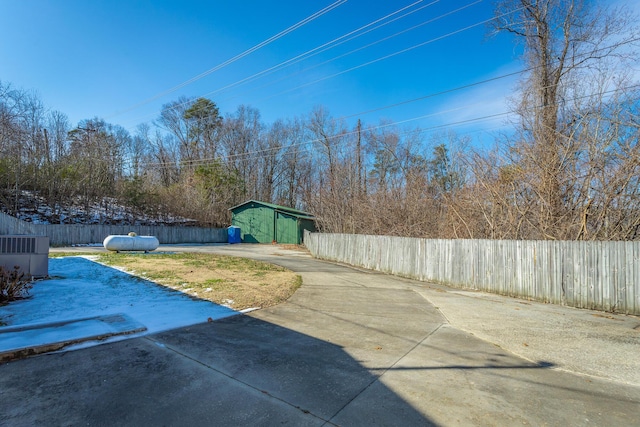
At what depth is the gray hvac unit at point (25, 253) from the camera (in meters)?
7.57

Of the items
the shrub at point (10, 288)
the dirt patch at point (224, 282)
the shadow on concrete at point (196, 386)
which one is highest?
the shrub at point (10, 288)

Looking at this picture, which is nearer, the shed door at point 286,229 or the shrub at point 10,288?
the shrub at point 10,288

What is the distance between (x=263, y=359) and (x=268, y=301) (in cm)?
311

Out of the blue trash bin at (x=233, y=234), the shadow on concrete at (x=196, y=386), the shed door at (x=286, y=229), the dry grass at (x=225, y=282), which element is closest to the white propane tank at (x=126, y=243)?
the dry grass at (x=225, y=282)

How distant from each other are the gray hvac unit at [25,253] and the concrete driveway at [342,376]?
226 inches

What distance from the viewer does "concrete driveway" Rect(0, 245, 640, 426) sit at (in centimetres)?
262

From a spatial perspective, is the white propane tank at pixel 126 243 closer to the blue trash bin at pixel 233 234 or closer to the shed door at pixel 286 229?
the shed door at pixel 286 229

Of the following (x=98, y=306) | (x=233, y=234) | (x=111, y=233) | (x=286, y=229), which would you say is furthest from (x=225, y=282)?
(x=233, y=234)

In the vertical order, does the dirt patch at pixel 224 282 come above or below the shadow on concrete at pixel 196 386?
below

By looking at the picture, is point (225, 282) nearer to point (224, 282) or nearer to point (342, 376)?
point (224, 282)

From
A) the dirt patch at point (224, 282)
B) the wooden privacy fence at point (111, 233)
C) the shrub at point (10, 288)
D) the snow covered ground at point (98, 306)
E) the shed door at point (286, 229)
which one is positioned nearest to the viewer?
the snow covered ground at point (98, 306)

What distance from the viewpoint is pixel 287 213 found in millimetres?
29594

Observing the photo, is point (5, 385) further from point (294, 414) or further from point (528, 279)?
point (528, 279)

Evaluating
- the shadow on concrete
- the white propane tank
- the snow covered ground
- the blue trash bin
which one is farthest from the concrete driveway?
the blue trash bin
